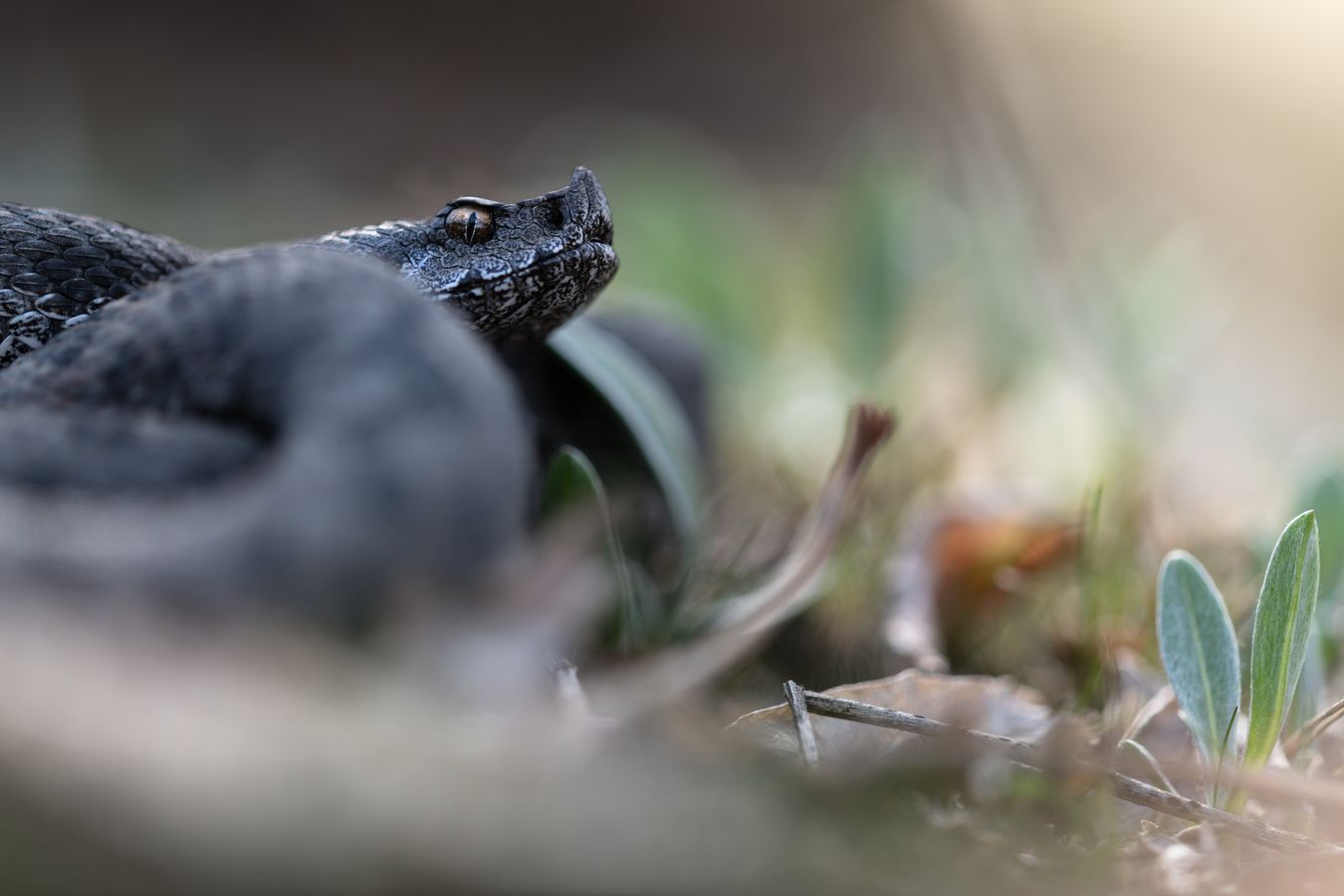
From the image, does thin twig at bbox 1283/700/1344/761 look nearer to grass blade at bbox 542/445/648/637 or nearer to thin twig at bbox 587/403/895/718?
thin twig at bbox 587/403/895/718

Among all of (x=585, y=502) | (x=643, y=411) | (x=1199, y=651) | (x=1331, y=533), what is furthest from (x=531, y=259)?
(x=1331, y=533)

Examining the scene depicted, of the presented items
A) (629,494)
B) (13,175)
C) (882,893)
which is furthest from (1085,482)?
(13,175)

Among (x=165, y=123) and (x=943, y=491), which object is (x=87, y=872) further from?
(x=165, y=123)

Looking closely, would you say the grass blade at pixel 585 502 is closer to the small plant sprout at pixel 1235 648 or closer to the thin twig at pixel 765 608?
the thin twig at pixel 765 608

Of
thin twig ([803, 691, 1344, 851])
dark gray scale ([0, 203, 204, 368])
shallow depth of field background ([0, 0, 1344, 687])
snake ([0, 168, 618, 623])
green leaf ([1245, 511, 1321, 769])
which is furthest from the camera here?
shallow depth of field background ([0, 0, 1344, 687])

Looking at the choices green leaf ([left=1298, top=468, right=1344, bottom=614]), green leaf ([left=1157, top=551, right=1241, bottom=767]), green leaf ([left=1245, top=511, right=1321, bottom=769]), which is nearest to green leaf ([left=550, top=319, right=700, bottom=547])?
green leaf ([left=1157, top=551, right=1241, bottom=767])

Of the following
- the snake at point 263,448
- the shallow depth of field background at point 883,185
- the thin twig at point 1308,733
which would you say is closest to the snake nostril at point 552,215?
the snake at point 263,448

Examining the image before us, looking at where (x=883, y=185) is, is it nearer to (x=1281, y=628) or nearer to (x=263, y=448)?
(x=1281, y=628)
